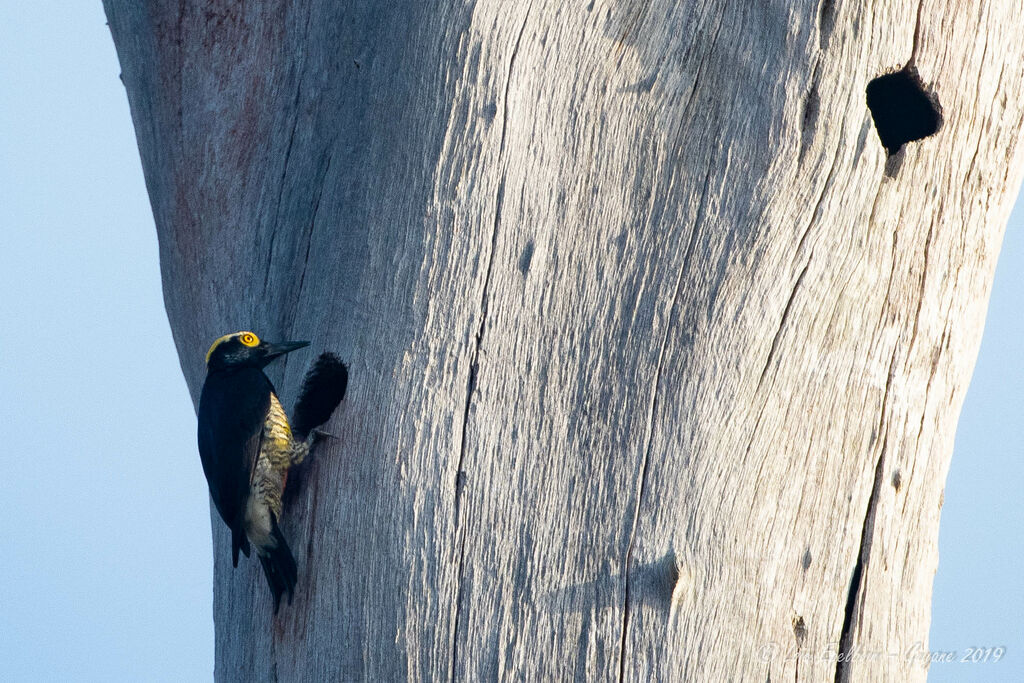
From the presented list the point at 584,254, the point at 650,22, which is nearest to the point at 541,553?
the point at 584,254

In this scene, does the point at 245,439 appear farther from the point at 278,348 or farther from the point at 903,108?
the point at 903,108

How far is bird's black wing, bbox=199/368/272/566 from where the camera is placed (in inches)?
124

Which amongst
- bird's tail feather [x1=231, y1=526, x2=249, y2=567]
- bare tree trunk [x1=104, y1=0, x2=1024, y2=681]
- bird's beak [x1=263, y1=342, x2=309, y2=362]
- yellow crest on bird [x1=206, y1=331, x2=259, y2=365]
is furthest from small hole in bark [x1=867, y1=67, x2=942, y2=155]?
bird's tail feather [x1=231, y1=526, x2=249, y2=567]

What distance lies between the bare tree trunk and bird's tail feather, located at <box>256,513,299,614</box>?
52mm

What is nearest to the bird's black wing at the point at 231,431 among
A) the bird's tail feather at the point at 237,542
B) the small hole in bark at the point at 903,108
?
the bird's tail feather at the point at 237,542

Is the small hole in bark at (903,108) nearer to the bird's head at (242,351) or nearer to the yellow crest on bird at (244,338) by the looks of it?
the bird's head at (242,351)

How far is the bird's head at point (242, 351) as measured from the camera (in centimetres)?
288

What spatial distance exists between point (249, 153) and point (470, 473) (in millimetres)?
1408

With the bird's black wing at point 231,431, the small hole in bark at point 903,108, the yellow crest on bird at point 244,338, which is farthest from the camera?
the bird's black wing at point 231,431

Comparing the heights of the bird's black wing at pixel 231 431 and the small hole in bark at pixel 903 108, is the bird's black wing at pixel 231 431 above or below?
below

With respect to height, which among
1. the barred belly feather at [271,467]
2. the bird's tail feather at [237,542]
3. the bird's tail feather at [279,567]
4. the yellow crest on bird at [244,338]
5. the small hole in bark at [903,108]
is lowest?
the bird's tail feather at [279,567]

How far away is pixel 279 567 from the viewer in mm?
2602

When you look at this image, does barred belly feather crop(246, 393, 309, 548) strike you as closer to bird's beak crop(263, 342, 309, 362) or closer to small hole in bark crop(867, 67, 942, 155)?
bird's beak crop(263, 342, 309, 362)

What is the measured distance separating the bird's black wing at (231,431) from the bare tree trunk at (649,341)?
1.73 ft
